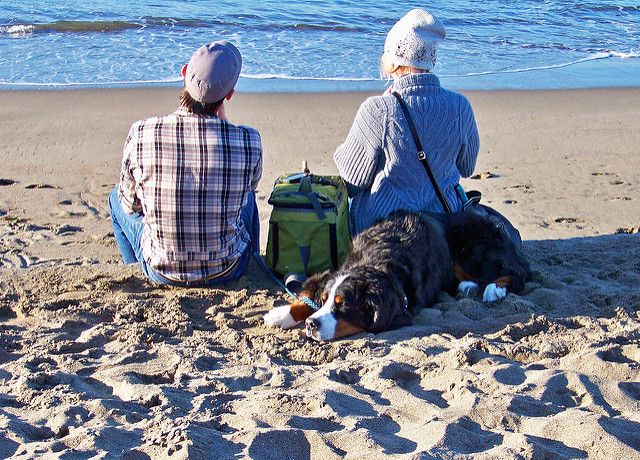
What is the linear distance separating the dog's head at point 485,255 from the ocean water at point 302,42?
599cm

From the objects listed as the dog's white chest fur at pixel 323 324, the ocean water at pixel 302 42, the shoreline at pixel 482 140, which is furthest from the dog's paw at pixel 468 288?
the ocean water at pixel 302 42

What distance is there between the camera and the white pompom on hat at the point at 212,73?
4.61 m

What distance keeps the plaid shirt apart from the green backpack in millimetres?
361

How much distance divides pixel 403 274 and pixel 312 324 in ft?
2.24

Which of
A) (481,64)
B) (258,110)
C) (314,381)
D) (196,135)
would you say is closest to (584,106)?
(481,64)

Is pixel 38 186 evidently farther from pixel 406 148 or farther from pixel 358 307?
pixel 358 307

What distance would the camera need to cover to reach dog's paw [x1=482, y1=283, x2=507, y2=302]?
5062mm

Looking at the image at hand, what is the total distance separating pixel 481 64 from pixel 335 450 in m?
10.5

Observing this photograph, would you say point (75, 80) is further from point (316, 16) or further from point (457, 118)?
point (457, 118)

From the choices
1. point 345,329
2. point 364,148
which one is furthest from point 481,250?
point 345,329

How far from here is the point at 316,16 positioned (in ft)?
50.9

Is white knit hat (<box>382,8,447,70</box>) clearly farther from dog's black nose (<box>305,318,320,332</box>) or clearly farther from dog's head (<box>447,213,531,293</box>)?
dog's black nose (<box>305,318,320,332</box>)

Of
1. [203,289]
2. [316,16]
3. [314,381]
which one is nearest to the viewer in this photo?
[314,381]

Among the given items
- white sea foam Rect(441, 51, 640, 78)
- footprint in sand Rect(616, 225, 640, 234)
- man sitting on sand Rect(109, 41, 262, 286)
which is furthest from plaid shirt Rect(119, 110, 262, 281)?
white sea foam Rect(441, 51, 640, 78)
